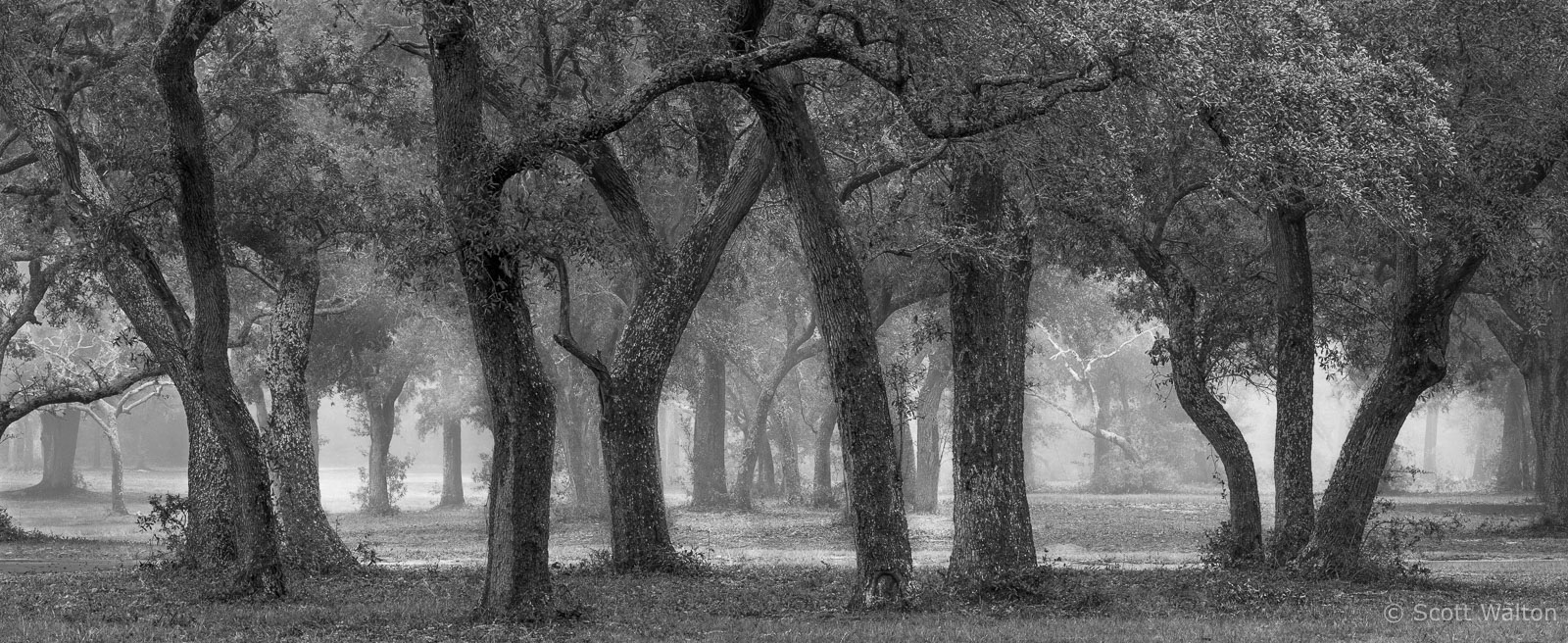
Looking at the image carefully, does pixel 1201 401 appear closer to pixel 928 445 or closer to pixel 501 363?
pixel 501 363

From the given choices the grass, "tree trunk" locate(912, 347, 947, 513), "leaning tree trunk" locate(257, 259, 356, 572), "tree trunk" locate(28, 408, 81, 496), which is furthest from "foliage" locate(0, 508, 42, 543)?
"tree trunk" locate(28, 408, 81, 496)

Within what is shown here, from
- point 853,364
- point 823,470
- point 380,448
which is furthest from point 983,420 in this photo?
point 380,448

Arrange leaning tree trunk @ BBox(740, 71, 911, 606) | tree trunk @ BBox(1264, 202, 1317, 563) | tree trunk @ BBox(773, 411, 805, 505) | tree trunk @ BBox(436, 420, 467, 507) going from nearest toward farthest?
leaning tree trunk @ BBox(740, 71, 911, 606), tree trunk @ BBox(1264, 202, 1317, 563), tree trunk @ BBox(773, 411, 805, 505), tree trunk @ BBox(436, 420, 467, 507)

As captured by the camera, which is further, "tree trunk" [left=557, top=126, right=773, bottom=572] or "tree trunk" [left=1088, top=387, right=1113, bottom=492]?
"tree trunk" [left=1088, top=387, right=1113, bottom=492]

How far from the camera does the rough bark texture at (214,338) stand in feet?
48.8

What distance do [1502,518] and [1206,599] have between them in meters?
25.7

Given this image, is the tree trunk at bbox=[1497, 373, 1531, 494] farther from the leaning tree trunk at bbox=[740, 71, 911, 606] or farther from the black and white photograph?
the leaning tree trunk at bbox=[740, 71, 911, 606]

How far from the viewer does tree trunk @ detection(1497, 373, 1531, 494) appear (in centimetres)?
5278

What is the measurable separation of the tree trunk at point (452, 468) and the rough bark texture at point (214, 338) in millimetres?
40411

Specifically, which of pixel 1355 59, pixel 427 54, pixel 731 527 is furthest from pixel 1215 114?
pixel 731 527

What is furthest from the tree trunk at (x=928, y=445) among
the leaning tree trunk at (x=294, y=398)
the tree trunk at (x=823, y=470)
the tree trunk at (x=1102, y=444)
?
the tree trunk at (x=1102, y=444)

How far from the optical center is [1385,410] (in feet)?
62.0

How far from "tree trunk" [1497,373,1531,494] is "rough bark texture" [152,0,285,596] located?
4867cm

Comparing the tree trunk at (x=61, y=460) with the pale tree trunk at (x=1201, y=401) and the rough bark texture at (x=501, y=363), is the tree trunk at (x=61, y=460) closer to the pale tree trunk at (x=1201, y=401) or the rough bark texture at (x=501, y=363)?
the pale tree trunk at (x=1201, y=401)
